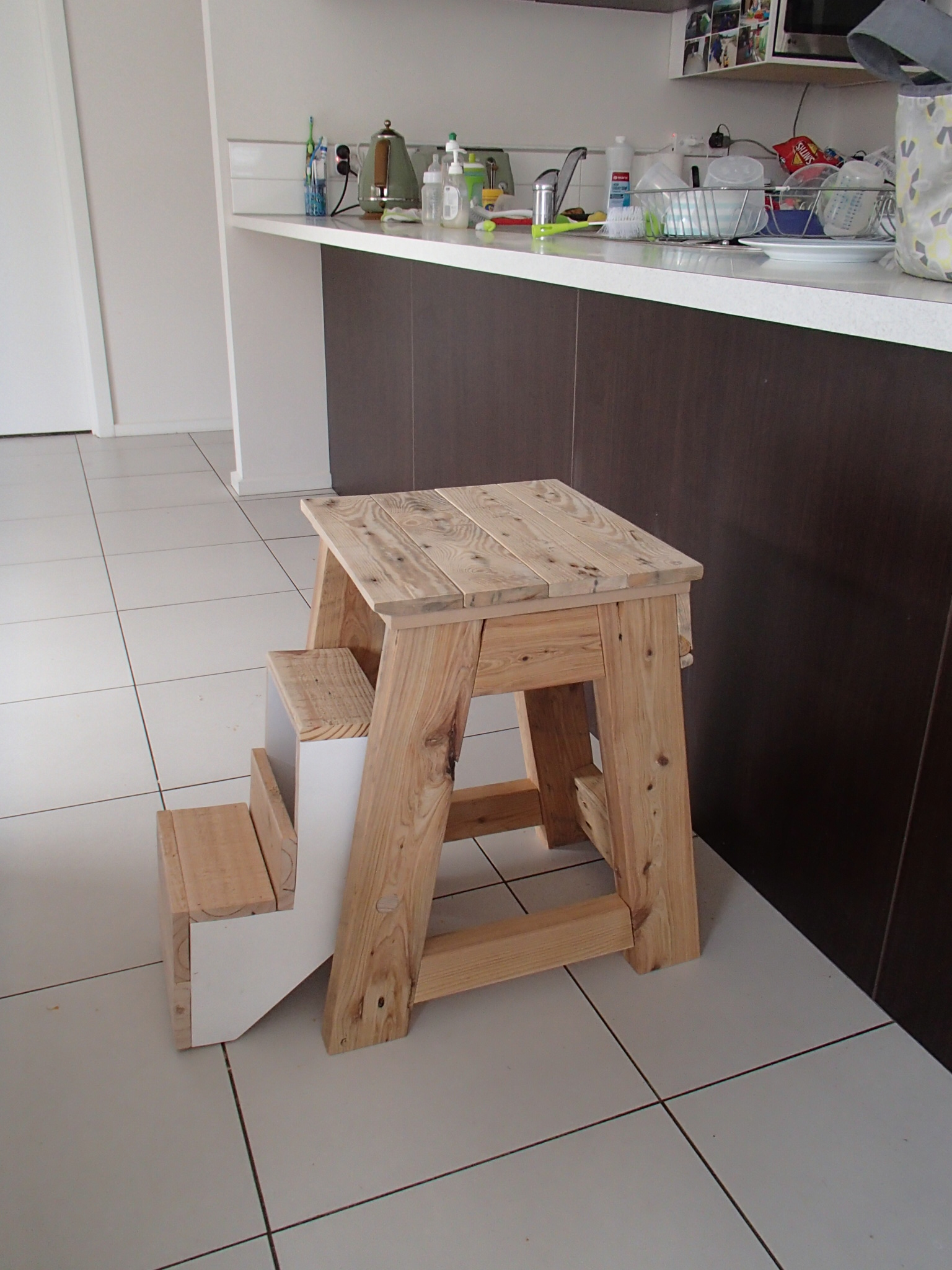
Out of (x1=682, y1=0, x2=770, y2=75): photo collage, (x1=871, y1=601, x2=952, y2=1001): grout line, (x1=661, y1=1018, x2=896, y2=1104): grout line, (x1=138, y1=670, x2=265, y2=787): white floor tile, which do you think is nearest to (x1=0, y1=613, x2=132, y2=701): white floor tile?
(x1=138, y1=670, x2=265, y2=787): white floor tile

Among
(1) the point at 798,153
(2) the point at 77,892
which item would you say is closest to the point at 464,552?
(2) the point at 77,892

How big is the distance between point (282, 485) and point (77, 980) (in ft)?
7.94

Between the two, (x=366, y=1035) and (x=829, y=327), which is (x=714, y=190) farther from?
(x=366, y=1035)

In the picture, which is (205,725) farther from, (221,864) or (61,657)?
(221,864)

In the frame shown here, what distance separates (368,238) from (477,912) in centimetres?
149

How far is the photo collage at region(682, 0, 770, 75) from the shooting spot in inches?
123

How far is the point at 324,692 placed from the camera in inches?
48.0

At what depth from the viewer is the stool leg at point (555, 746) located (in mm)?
1493

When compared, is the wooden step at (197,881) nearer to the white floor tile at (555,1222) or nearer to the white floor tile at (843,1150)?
the white floor tile at (555,1222)

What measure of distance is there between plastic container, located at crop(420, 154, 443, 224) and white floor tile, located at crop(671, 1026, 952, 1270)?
2.27 m

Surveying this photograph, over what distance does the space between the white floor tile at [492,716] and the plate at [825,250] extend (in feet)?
3.06

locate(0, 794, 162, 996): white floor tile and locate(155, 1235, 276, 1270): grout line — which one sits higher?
locate(155, 1235, 276, 1270): grout line

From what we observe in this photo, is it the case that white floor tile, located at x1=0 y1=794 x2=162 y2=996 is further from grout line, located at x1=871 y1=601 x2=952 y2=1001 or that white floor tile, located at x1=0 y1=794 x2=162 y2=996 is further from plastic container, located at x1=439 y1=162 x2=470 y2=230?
plastic container, located at x1=439 y1=162 x2=470 y2=230

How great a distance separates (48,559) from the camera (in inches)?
113
